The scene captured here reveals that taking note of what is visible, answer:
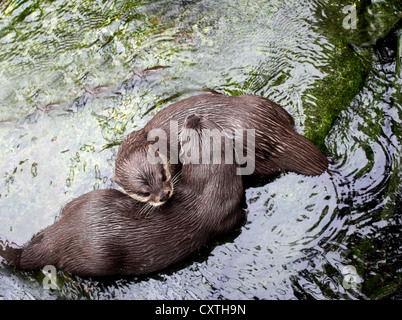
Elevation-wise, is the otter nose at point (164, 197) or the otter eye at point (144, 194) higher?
the otter eye at point (144, 194)

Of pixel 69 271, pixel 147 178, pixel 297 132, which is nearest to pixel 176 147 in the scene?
pixel 147 178

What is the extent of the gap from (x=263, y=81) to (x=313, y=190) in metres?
0.97

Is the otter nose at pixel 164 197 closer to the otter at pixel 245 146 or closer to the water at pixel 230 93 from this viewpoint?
the otter at pixel 245 146

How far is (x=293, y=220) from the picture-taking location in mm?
3234

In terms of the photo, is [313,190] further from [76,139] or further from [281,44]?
[76,139]

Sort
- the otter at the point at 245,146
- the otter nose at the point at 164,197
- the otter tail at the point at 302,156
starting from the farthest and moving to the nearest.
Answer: the otter tail at the point at 302,156 → the otter at the point at 245,146 → the otter nose at the point at 164,197

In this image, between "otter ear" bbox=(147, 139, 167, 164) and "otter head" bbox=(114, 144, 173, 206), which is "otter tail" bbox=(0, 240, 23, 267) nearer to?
"otter head" bbox=(114, 144, 173, 206)

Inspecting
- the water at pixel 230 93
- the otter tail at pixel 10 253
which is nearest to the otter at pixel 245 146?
the water at pixel 230 93

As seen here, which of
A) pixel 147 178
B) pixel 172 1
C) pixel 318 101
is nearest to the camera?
pixel 147 178

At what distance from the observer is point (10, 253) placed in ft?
11.0

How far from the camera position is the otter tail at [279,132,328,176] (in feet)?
10.8

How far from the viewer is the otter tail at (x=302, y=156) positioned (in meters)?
3.28

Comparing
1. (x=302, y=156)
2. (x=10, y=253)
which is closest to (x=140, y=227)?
(x=10, y=253)
